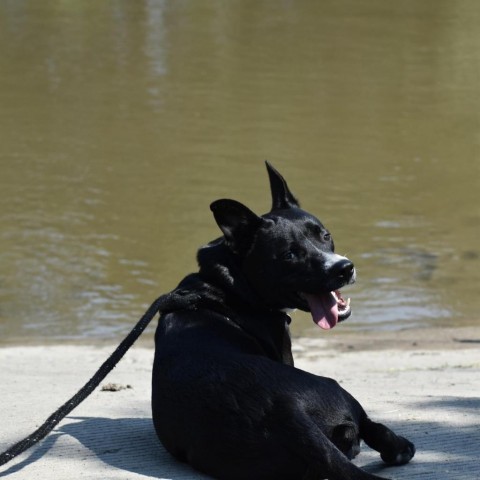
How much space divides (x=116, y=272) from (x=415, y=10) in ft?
56.9

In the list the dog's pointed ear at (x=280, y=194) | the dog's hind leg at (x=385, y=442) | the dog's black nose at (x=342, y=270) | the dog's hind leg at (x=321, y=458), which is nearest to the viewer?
the dog's hind leg at (x=321, y=458)

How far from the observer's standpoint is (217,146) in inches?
638

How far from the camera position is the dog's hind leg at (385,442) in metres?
4.40

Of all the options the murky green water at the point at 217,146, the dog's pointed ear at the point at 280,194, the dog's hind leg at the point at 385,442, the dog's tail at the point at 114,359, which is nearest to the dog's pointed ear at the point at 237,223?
the dog's tail at the point at 114,359

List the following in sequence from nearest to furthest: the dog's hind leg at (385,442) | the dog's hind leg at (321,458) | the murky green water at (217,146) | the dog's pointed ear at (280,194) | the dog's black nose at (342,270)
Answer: the dog's hind leg at (321,458)
the dog's hind leg at (385,442)
the dog's black nose at (342,270)
the dog's pointed ear at (280,194)
the murky green water at (217,146)

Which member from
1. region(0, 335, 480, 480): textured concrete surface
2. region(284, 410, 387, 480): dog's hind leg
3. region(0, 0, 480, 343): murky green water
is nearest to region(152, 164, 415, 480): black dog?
region(284, 410, 387, 480): dog's hind leg

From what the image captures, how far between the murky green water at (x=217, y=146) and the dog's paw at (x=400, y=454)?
19.5 feet

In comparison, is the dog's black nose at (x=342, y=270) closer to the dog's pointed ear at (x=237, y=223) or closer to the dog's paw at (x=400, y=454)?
the dog's pointed ear at (x=237, y=223)

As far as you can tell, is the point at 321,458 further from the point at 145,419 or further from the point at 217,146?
the point at 217,146

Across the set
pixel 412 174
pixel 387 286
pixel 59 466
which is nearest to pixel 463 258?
pixel 387 286

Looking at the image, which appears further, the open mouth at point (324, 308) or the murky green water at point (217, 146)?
the murky green water at point (217, 146)

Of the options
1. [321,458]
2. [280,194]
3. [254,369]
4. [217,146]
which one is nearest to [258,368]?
[254,369]

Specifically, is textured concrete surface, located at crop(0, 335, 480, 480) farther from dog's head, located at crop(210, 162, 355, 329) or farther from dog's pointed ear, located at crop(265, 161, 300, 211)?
dog's pointed ear, located at crop(265, 161, 300, 211)

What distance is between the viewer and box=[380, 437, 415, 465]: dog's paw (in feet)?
14.5
